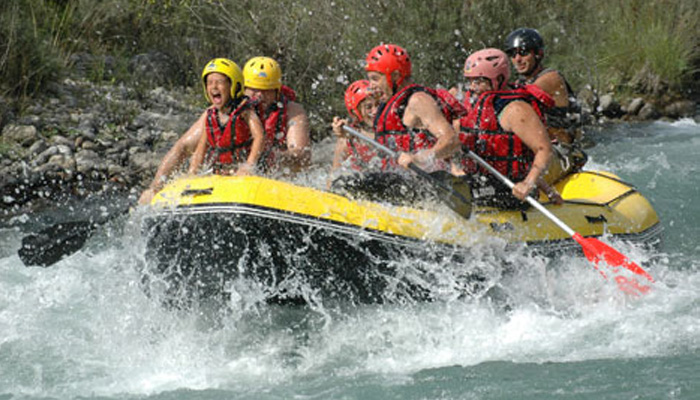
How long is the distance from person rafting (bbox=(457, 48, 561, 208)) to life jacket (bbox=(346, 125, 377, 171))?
0.60 meters

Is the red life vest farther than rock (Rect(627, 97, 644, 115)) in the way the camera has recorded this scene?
No

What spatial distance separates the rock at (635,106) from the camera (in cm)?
1270

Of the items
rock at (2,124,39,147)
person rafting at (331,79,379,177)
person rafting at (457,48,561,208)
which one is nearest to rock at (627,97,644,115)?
person rafting at (457,48,561,208)

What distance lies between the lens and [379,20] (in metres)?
11.0

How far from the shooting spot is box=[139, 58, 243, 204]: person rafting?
5848mm

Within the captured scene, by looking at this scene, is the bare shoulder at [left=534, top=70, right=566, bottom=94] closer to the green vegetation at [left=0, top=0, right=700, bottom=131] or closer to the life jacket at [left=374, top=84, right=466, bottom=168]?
the life jacket at [left=374, top=84, right=466, bottom=168]

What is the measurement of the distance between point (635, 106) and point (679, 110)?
2.20 ft

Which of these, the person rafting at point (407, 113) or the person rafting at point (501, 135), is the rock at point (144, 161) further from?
the person rafting at point (501, 135)

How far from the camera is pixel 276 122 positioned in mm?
6336

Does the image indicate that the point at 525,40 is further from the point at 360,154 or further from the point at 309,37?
the point at 309,37

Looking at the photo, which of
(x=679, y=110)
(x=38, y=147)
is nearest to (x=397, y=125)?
(x=38, y=147)

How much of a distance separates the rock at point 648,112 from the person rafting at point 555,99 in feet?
21.2

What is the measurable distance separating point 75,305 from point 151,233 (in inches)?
44.9

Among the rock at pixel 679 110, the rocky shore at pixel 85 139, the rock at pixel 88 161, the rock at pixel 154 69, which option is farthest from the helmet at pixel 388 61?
the rock at pixel 679 110
